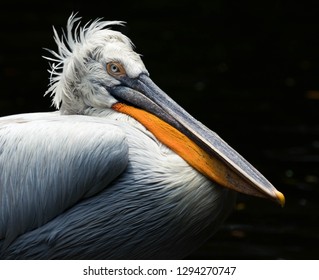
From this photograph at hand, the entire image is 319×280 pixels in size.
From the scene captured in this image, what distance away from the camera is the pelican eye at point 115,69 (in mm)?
5646

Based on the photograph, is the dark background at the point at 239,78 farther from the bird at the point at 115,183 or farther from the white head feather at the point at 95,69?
the white head feather at the point at 95,69

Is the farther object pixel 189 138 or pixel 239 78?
pixel 239 78

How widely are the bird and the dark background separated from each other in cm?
212

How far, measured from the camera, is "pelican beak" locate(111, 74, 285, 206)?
527cm

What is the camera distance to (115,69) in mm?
5656

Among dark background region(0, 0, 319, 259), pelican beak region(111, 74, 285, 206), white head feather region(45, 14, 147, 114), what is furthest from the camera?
dark background region(0, 0, 319, 259)

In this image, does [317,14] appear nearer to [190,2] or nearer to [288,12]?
[288,12]

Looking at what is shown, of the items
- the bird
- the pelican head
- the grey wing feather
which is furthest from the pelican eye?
the grey wing feather

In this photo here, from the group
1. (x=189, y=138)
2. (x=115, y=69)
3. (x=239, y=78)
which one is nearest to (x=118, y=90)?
(x=115, y=69)

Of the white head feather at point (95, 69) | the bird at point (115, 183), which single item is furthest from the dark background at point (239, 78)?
the white head feather at point (95, 69)

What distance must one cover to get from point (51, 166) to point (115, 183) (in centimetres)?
36

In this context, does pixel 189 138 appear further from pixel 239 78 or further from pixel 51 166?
pixel 239 78

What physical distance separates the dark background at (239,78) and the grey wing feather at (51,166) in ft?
7.59

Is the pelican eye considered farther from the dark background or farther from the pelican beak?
the dark background
